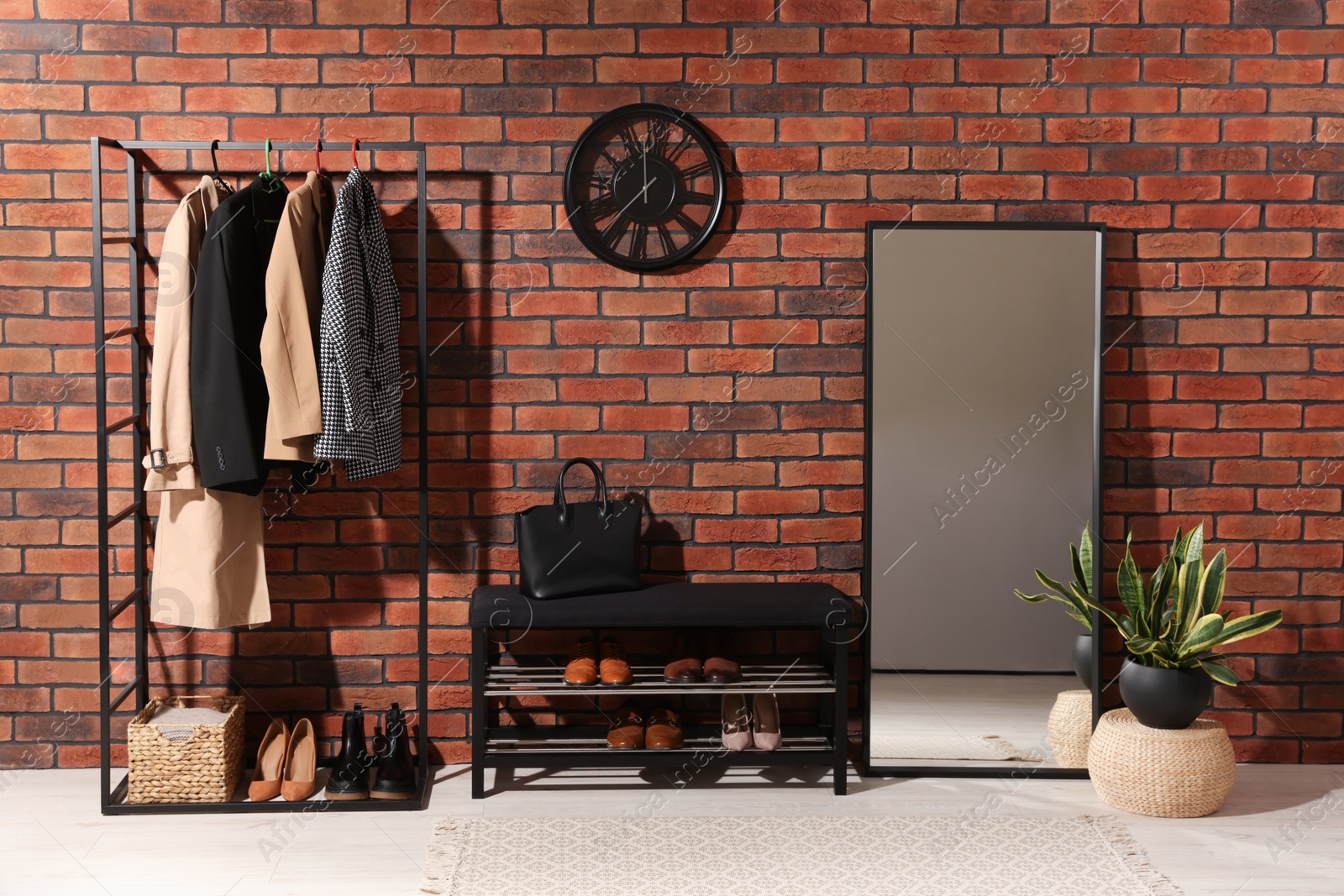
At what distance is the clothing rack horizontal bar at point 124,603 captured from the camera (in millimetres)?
2604

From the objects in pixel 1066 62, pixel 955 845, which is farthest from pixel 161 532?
pixel 1066 62

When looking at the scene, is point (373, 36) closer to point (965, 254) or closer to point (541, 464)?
point (541, 464)

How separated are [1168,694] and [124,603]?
106 inches

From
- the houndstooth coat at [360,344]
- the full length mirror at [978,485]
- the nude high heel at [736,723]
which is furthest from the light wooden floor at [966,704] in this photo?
the houndstooth coat at [360,344]

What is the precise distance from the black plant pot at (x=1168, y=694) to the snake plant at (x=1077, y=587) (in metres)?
0.26

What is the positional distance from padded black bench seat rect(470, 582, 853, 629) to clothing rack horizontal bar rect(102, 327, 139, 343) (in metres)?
1.15

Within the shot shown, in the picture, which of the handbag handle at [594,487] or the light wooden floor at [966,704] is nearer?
the handbag handle at [594,487]

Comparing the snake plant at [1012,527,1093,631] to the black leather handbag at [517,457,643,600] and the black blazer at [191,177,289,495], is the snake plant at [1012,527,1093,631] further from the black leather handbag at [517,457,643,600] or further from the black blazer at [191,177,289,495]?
the black blazer at [191,177,289,495]

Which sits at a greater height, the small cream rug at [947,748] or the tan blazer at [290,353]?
the tan blazer at [290,353]

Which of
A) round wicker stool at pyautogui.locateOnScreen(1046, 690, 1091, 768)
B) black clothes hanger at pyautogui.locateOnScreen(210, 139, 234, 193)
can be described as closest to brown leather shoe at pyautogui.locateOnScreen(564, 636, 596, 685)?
round wicker stool at pyautogui.locateOnScreen(1046, 690, 1091, 768)

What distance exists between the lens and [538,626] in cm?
259

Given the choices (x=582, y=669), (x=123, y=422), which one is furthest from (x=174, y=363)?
(x=582, y=669)

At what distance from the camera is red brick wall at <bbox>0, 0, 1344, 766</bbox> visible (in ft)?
9.18

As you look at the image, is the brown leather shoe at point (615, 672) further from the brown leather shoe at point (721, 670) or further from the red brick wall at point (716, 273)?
the red brick wall at point (716, 273)
